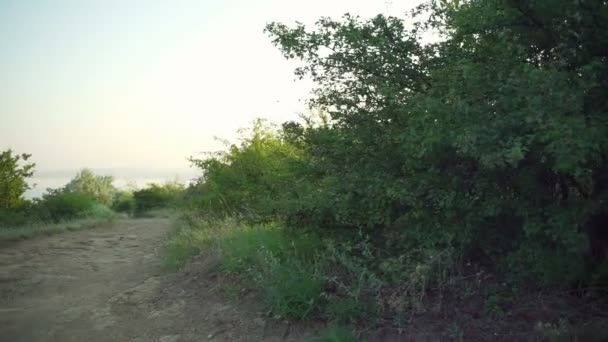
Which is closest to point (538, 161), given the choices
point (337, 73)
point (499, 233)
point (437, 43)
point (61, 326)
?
point (499, 233)

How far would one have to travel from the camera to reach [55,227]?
42.8ft

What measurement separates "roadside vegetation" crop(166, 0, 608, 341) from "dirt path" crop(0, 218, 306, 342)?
18.3 inches

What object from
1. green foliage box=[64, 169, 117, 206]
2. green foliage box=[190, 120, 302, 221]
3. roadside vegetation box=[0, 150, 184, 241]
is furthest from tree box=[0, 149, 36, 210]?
green foliage box=[64, 169, 117, 206]

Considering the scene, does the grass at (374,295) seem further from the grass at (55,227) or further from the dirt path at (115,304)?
the grass at (55,227)

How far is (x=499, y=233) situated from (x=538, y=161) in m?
0.88

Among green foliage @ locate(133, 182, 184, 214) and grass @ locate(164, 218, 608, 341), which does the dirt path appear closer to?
grass @ locate(164, 218, 608, 341)

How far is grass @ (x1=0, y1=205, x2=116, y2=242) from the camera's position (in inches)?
453

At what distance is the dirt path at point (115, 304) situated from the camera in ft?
16.3

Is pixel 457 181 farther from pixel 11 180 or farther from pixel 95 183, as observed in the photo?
pixel 95 183

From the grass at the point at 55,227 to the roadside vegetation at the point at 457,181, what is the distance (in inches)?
328

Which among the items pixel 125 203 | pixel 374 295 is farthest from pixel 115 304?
pixel 125 203

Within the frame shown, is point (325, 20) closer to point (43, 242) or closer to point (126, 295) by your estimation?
point (126, 295)

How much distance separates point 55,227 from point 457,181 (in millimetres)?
12067

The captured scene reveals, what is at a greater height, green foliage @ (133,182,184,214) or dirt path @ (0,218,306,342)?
green foliage @ (133,182,184,214)
